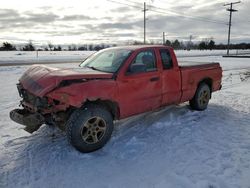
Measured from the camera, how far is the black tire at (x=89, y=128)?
388 cm

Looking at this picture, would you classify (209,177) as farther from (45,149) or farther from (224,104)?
(224,104)

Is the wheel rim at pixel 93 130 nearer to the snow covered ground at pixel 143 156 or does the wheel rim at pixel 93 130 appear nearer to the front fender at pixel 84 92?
the snow covered ground at pixel 143 156

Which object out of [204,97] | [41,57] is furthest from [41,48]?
[204,97]

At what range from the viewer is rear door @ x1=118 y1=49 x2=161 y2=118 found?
14.5 feet

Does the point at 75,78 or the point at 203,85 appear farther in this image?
the point at 203,85

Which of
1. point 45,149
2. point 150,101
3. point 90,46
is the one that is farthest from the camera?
point 90,46

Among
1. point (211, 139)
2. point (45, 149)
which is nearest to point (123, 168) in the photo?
point (45, 149)

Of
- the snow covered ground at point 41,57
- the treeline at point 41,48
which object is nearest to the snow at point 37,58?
the snow covered ground at point 41,57

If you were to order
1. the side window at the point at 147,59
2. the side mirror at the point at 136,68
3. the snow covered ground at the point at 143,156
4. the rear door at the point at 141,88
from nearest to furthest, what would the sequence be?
the snow covered ground at the point at 143,156, the rear door at the point at 141,88, the side mirror at the point at 136,68, the side window at the point at 147,59

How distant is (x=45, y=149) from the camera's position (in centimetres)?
422

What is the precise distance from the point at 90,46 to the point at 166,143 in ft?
259

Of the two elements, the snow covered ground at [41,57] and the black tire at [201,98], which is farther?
the snow covered ground at [41,57]

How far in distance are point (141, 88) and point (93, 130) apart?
1280 mm

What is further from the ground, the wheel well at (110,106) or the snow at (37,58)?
the snow at (37,58)
